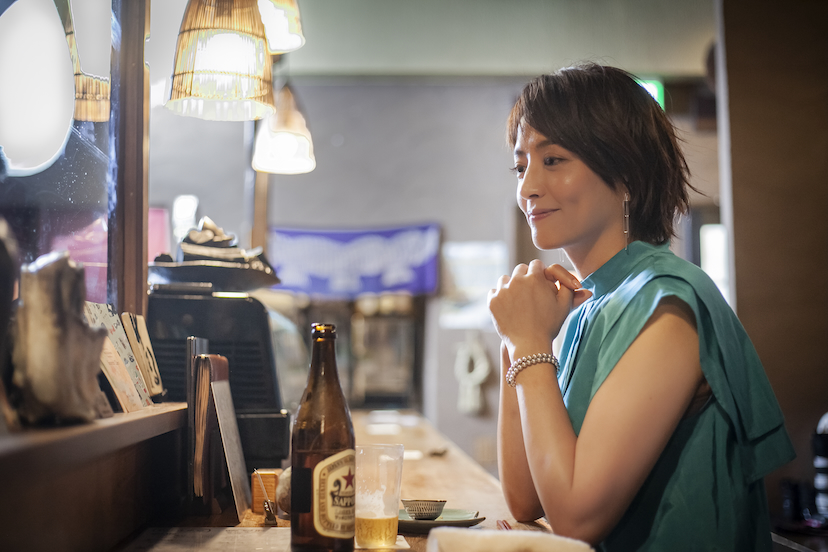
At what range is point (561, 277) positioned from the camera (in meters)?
1.35

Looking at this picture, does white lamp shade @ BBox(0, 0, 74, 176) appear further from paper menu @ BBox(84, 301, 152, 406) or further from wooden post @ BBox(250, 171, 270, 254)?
wooden post @ BBox(250, 171, 270, 254)

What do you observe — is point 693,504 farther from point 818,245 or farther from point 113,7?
point 818,245

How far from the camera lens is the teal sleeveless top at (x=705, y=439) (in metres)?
1.06

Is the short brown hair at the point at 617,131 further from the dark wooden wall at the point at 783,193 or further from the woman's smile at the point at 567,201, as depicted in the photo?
the dark wooden wall at the point at 783,193

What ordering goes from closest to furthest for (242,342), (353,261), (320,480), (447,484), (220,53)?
(320,480) < (220,53) < (242,342) < (447,484) < (353,261)

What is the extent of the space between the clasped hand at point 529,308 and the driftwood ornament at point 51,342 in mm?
694

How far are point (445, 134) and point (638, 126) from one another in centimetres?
530

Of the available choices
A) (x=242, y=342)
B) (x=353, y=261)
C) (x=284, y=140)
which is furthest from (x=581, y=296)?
(x=353, y=261)

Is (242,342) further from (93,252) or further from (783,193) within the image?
(783,193)

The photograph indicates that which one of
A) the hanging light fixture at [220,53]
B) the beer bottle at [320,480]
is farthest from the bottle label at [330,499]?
the hanging light fixture at [220,53]

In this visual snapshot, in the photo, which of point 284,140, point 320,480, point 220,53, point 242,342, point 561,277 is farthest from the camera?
point 284,140

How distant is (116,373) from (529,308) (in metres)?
0.73

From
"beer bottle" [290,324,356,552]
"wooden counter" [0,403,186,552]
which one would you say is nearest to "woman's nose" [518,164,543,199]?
"beer bottle" [290,324,356,552]

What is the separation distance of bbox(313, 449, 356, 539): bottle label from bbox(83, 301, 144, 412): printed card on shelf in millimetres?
372
